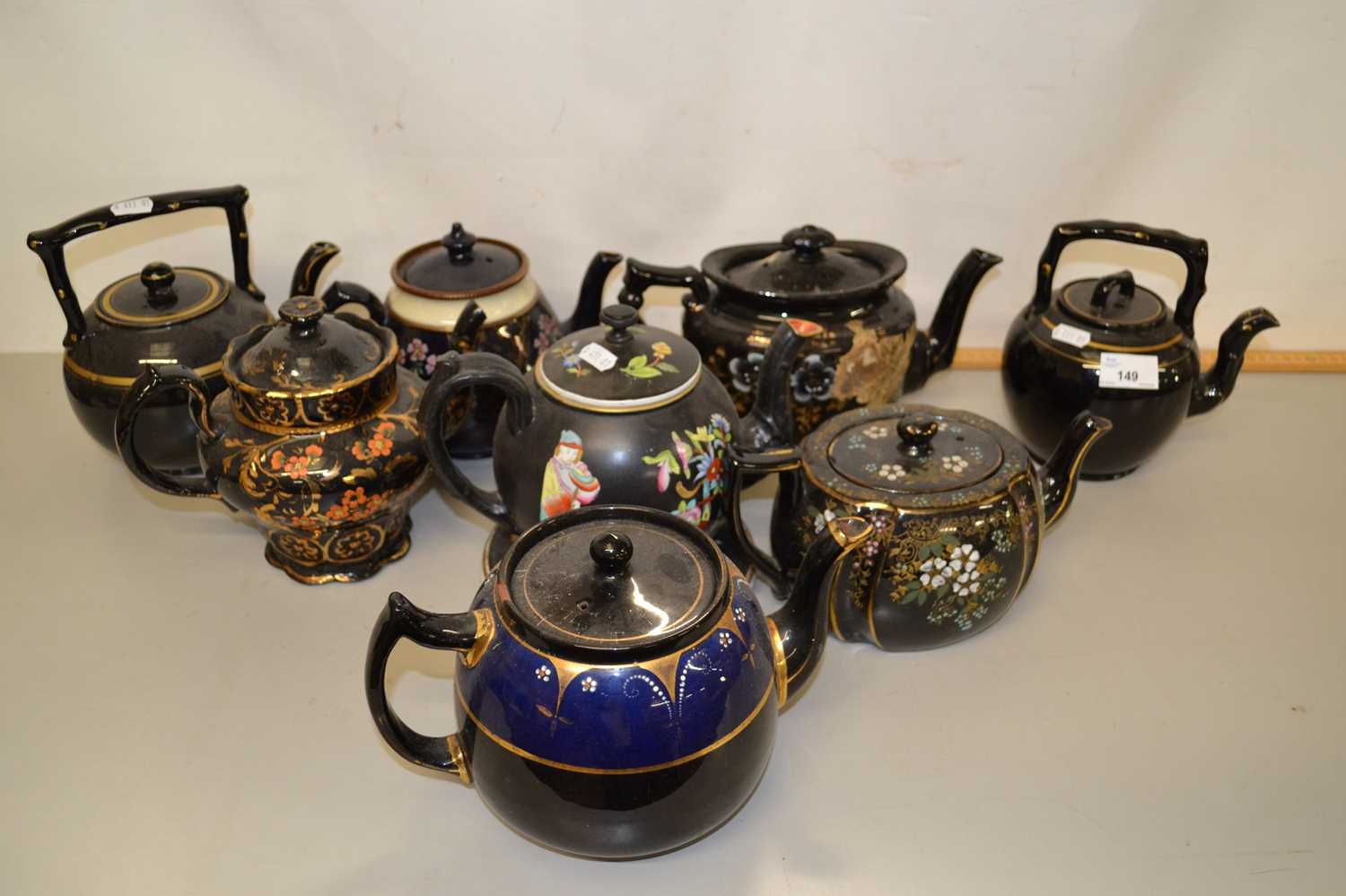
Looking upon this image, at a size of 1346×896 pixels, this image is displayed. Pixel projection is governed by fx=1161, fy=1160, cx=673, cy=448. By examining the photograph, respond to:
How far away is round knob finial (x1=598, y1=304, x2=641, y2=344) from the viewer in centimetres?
171

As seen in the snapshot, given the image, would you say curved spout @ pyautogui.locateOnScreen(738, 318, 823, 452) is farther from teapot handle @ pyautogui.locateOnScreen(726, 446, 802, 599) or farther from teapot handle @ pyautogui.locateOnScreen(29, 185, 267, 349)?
teapot handle @ pyautogui.locateOnScreen(29, 185, 267, 349)

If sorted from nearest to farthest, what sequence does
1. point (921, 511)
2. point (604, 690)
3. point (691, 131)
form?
point (604, 690) → point (921, 511) → point (691, 131)

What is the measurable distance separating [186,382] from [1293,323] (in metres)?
2.34

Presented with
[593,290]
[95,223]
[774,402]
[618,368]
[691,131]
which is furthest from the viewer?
[691,131]

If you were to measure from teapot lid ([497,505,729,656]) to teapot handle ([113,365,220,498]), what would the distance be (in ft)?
2.29

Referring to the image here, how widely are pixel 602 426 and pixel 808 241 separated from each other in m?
0.57

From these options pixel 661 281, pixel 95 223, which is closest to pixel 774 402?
pixel 661 281

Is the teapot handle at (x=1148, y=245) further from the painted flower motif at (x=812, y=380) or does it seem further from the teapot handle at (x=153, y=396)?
the teapot handle at (x=153, y=396)

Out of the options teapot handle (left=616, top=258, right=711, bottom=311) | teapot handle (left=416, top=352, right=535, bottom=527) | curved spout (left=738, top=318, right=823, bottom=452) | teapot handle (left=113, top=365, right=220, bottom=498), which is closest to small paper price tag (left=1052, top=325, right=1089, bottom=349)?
curved spout (left=738, top=318, right=823, bottom=452)

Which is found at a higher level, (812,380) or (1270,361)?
(812,380)

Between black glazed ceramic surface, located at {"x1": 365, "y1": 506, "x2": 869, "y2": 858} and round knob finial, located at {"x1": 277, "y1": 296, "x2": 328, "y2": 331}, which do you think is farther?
round knob finial, located at {"x1": 277, "y1": 296, "x2": 328, "y2": 331}

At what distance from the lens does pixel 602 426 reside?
166cm

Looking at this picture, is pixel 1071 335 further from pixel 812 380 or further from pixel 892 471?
pixel 892 471

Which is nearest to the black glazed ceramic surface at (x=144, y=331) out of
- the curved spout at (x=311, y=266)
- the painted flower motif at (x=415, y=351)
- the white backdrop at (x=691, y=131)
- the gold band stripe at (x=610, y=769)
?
the curved spout at (x=311, y=266)
